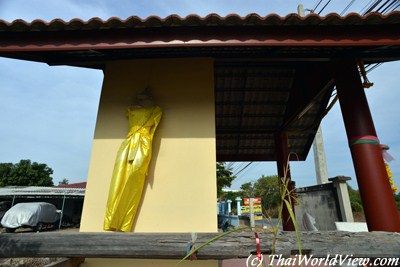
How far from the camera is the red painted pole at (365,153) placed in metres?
2.40

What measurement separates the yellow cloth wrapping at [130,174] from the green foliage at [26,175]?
120 feet

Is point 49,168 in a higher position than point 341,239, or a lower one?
higher

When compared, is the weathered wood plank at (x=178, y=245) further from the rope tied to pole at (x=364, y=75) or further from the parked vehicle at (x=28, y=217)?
the parked vehicle at (x=28, y=217)

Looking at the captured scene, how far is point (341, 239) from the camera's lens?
1.94 metres

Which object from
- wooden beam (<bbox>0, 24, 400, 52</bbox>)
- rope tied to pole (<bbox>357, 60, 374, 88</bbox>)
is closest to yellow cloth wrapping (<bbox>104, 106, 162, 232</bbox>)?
wooden beam (<bbox>0, 24, 400, 52</bbox>)

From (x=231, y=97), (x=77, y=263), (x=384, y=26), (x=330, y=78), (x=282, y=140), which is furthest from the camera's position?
(x=282, y=140)

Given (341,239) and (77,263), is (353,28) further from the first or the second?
(77,263)

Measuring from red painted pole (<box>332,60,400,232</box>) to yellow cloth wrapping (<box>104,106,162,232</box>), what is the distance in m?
2.46

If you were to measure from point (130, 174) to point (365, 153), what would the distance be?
9.05ft

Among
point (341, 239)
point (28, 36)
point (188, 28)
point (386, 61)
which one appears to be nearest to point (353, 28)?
point (386, 61)

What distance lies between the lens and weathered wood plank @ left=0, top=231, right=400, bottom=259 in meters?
1.89

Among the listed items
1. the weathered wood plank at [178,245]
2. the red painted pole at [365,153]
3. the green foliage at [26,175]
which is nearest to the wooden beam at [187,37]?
the red painted pole at [365,153]

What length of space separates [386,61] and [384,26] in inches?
37.9

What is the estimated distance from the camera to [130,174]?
8.97ft
